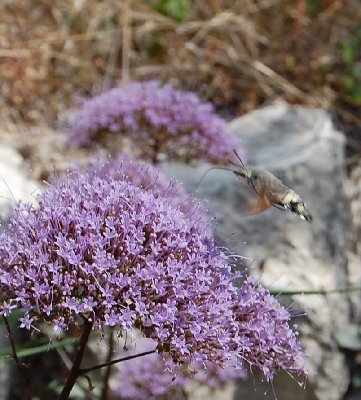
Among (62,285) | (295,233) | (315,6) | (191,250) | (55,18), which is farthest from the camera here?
(55,18)

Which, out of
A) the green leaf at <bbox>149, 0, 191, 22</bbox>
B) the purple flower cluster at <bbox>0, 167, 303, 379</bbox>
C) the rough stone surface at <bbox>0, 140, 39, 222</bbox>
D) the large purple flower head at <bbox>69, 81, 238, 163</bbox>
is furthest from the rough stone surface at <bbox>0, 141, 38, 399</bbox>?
the green leaf at <bbox>149, 0, 191, 22</bbox>

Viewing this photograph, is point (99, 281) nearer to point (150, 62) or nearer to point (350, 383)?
point (350, 383)

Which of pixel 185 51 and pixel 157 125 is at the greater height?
pixel 157 125

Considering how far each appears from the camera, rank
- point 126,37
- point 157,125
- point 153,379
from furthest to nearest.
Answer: point 126,37
point 157,125
point 153,379

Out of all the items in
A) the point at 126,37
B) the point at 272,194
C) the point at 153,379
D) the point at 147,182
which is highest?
the point at 272,194

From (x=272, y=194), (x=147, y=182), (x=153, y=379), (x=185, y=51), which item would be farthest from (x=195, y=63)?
(x=272, y=194)

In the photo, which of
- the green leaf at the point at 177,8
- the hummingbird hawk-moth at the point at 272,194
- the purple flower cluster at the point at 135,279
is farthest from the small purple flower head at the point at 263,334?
the green leaf at the point at 177,8

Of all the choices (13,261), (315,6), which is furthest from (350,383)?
(315,6)

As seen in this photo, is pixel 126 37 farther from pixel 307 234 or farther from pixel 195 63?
pixel 307 234
